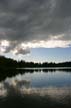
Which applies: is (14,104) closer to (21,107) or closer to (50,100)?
(21,107)

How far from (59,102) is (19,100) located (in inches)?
223

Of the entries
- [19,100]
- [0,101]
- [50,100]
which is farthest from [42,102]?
[0,101]

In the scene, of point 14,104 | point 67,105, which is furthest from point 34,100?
point 67,105

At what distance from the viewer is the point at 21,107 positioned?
76.9 feet

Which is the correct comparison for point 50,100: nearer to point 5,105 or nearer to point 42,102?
point 42,102

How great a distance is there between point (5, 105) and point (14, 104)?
118cm

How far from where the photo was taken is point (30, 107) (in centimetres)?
2369

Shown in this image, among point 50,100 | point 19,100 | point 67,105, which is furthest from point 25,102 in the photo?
point 67,105

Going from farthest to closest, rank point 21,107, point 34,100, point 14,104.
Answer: point 34,100 < point 14,104 < point 21,107

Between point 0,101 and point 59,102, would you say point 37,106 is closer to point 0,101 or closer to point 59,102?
point 59,102

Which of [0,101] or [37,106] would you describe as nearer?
[37,106]

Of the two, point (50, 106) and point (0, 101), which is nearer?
point (50, 106)

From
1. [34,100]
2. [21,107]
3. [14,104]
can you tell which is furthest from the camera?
[34,100]

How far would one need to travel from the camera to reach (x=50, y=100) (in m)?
26.9
